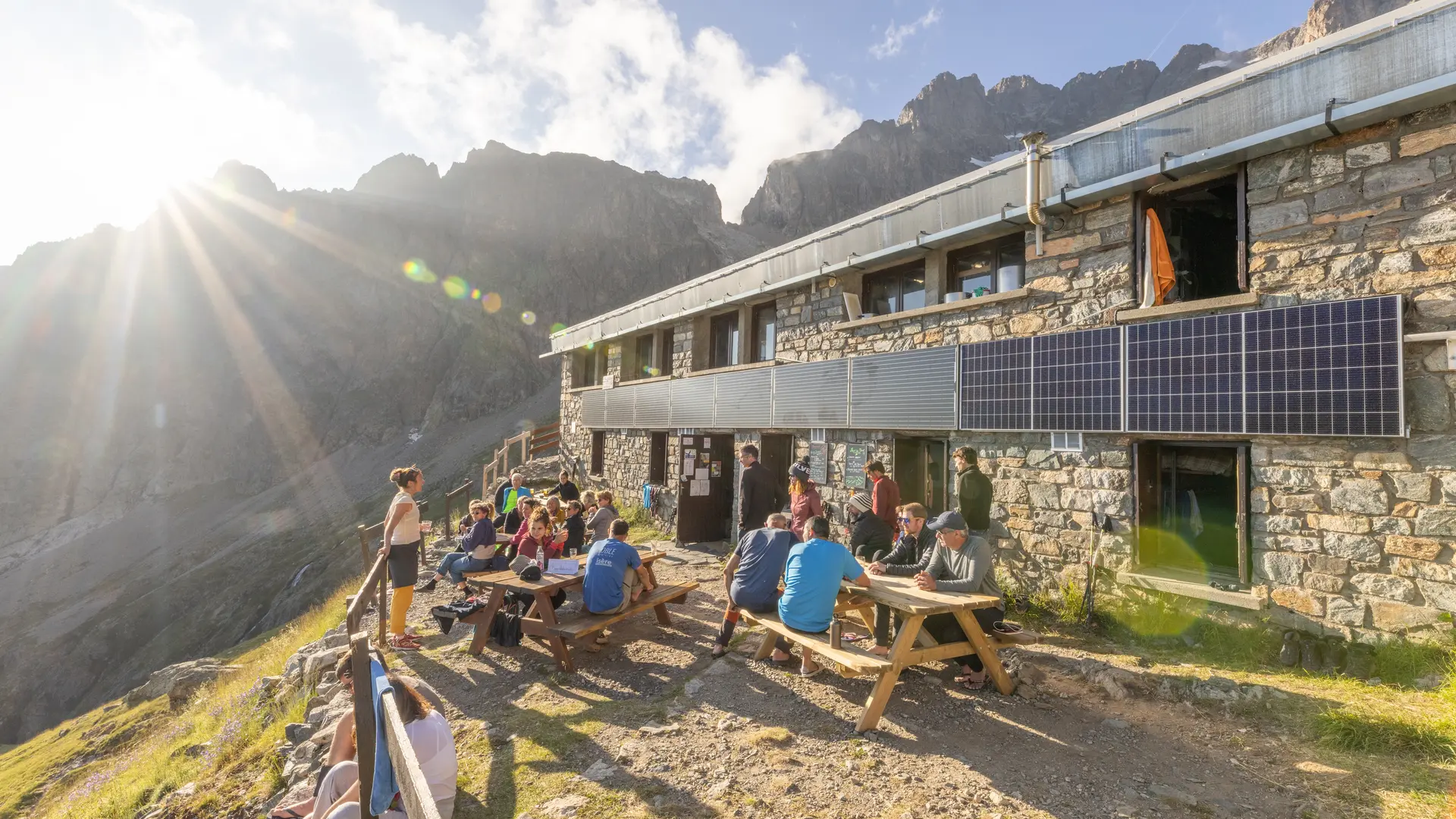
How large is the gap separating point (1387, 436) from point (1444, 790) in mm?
2512

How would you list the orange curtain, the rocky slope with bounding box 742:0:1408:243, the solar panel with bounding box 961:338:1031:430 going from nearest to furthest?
the orange curtain → the solar panel with bounding box 961:338:1031:430 → the rocky slope with bounding box 742:0:1408:243

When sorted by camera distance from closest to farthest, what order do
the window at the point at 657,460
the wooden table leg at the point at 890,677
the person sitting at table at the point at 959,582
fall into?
the wooden table leg at the point at 890,677, the person sitting at table at the point at 959,582, the window at the point at 657,460

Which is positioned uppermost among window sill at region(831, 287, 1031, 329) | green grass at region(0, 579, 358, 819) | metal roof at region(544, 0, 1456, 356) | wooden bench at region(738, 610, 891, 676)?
metal roof at region(544, 0, 1456, 356)

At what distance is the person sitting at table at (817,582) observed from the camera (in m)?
4.92

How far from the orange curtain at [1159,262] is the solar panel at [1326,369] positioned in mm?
761

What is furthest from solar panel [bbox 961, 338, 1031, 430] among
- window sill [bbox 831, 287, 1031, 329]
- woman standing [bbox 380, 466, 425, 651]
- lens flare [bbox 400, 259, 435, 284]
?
lens flare [bbox 400, 259, 435, 284]

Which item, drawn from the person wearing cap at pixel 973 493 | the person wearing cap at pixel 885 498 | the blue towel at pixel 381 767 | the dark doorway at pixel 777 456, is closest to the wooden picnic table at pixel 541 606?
the person wearing cap at pixel 885 498

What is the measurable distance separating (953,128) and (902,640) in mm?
102336

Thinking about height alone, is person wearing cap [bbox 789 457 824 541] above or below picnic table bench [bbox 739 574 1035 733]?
above

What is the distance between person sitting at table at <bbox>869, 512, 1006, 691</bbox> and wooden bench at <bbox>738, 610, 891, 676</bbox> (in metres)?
0.39

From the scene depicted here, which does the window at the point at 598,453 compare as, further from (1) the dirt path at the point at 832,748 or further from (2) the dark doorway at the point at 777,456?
(1) the dirt path at the point at 832,748

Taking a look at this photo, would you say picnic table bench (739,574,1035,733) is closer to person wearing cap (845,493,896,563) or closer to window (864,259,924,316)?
person wearing cap (845,493,896,563)

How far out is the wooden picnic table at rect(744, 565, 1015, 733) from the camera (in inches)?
171

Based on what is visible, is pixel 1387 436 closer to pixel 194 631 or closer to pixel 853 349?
pixel 853 349
